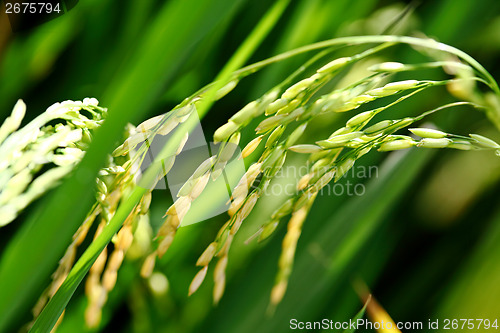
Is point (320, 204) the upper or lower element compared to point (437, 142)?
lower

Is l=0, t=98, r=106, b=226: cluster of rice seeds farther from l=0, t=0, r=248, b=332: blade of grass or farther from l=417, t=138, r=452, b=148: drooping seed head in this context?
l=417, t=138, r=452, b=148: drooping seed head

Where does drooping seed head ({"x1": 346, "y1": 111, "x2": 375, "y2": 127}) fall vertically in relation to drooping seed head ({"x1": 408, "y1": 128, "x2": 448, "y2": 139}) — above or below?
above

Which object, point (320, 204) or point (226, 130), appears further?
point (320, 204)

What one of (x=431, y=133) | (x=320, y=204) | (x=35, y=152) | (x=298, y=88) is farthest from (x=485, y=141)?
(x=35, y=152)

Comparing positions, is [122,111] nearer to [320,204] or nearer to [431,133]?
[431,133]

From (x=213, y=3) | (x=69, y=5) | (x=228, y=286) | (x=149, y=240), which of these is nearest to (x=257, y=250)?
(x=228, y=286)

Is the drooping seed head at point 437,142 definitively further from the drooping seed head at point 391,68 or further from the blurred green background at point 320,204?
the blurred green background at point 320,204

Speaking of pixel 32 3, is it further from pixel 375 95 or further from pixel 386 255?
pixel 386 255

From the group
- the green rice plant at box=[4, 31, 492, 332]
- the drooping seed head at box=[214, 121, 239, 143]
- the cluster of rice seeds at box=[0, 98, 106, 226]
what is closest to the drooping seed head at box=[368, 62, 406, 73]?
the green rice plant at box=[4, 31, 492, 332]
